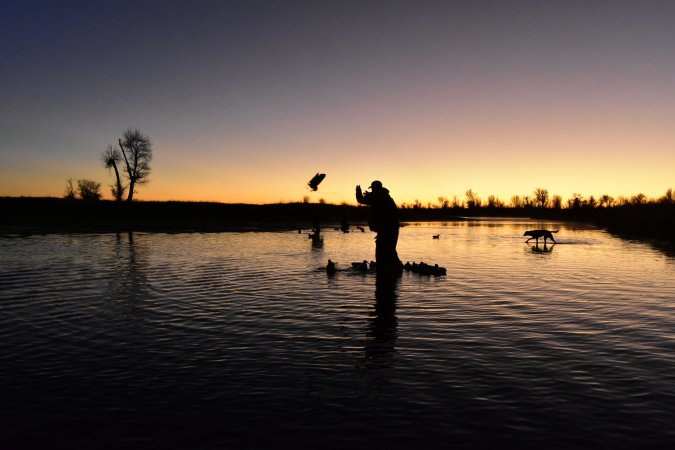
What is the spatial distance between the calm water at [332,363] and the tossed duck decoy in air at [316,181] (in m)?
8.87

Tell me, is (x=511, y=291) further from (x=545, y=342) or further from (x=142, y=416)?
(x=142, y=416)

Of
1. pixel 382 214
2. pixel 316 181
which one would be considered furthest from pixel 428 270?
pixel 316 181

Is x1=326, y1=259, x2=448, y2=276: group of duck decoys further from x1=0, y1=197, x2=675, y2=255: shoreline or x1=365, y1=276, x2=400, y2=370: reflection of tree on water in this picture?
x1=0, y1=197, x2=675, y2=255: shoreline

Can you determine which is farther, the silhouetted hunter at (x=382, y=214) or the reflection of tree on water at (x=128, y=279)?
the silhouetted hunter at (x=382, y=214)

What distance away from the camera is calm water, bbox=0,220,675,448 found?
6594 mm

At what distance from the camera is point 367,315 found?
45.4 feet

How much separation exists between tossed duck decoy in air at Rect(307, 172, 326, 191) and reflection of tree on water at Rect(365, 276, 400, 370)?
10.9 m

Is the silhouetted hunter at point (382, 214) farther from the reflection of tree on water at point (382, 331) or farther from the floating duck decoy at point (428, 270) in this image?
the reflection of tree on water at point (382, 331)

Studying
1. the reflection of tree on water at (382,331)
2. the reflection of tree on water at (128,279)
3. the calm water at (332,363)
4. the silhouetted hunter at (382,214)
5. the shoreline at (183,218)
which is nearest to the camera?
the calm water at (332,363)

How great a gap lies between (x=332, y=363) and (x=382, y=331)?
277 centimetres

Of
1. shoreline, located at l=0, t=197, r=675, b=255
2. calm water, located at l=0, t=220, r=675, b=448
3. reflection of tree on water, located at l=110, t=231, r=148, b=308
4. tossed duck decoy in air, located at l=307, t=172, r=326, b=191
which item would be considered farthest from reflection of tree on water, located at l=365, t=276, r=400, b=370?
shoreline, located at l=0, t=197, r=675, b=255

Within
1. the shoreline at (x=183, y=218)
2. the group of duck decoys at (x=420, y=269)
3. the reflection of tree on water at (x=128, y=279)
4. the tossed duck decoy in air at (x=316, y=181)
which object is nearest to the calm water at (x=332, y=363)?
the reflection of tree on water at (x=128, y=279)

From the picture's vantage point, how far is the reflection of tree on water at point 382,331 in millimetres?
9695

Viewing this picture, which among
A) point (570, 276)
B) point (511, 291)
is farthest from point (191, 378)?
point (570, 276)
